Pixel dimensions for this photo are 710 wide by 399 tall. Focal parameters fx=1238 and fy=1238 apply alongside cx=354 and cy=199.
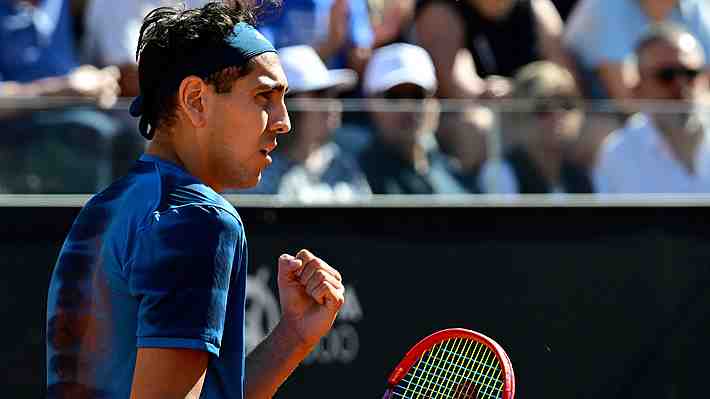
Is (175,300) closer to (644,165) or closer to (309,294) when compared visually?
(309,294)

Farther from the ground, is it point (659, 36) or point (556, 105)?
point (659, 36)

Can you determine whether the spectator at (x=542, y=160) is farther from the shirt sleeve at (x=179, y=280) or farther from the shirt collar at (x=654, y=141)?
the shirt sleeve at (x=179, y=280)

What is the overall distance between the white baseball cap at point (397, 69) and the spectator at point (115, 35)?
962 mm

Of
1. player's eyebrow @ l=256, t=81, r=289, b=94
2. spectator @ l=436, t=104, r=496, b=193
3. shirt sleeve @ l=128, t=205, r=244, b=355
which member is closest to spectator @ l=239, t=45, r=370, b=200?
spectator @ l=436, t=104, r=496, b=193

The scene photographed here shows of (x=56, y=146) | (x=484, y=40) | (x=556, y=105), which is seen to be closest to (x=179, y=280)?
(x=56, y=146)

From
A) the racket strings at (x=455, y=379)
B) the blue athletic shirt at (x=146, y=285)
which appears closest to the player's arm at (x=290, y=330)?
the blue athletic shirt at (x=146, y=285)

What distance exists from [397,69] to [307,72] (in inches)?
16.9

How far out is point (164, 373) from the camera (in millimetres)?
2045

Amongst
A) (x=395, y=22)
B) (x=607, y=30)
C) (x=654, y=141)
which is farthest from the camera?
(x=607, y=30)

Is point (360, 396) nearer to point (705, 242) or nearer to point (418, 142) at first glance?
point (418, 142)

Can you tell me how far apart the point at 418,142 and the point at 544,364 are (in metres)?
1.10

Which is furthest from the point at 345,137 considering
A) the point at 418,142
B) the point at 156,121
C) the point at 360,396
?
the point at 156,121

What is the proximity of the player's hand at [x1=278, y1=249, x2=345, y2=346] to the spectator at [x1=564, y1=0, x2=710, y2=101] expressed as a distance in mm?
3827

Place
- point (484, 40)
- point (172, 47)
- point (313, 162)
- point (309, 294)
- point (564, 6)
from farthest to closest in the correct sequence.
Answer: point (564, 6)
point (484, 40)
point (313, 162)
point (309, 294)
point (172, 47)
